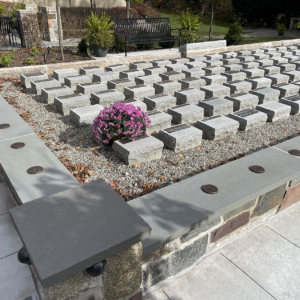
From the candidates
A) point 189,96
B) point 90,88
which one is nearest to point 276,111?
point 189,96

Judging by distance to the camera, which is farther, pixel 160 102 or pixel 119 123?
pixel 160 102

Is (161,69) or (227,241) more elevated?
(161,69)

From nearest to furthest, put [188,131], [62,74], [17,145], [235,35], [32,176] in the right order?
[32,176] < [17,145] < [188,131] < [62,74] < [235,35]

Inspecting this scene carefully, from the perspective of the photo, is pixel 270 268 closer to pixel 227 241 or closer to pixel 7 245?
pixel 227 241

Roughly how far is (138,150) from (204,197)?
1437 mm

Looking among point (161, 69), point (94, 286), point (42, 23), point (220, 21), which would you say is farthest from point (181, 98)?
point (220, 21)

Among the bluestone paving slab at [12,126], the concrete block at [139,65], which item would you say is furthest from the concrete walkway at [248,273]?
the concrete block at [139,65]

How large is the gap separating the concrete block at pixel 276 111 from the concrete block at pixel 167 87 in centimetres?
204

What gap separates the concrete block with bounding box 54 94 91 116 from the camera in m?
5.45

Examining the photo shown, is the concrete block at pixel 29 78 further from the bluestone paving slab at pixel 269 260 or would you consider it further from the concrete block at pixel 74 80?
the bluestone paving slab at pixel 269 260

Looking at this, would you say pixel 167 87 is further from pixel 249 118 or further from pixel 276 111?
pixel 276 111

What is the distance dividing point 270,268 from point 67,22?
1724 cm

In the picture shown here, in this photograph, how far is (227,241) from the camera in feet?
9.29

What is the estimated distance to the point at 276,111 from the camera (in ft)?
17.6
